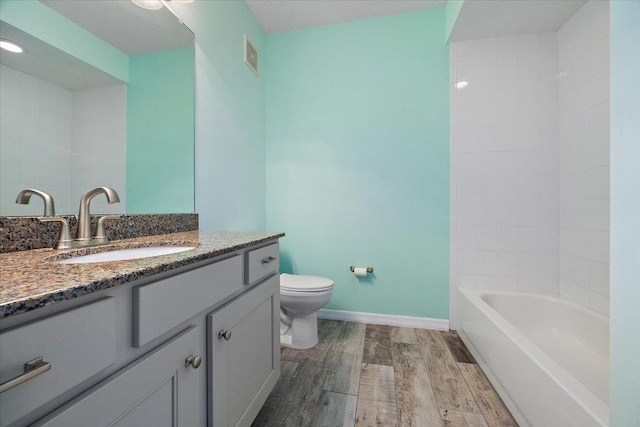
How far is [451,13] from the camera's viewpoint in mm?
1916

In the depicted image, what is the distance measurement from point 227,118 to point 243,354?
1.46 metres

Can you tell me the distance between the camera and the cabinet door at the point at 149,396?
0.44m

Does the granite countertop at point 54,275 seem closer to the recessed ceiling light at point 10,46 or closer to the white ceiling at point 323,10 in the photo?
the recessed ceiling light at point 10,46

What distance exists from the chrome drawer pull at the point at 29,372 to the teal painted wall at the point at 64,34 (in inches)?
38.9

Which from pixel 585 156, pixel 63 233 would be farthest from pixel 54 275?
pixel 585 156

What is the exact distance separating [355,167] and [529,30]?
1.54 metres

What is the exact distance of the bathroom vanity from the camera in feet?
1.23

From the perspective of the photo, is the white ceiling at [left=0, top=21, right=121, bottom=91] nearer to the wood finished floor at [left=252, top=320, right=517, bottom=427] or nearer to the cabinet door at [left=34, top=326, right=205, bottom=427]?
the cabinet door at [left=34, top=326, right=205, bottom=427]

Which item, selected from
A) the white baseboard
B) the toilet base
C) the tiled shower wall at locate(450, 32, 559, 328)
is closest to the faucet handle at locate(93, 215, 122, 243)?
the toilet base

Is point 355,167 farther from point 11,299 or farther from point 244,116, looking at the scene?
point 11,299

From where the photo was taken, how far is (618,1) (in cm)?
60

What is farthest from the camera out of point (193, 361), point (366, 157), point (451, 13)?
point (366, 157)

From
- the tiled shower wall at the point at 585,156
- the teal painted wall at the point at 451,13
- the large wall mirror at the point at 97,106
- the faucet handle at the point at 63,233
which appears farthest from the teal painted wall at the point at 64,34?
the tiled shower wall at the point at 585,156

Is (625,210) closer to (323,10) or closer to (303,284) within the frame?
(303,284)
